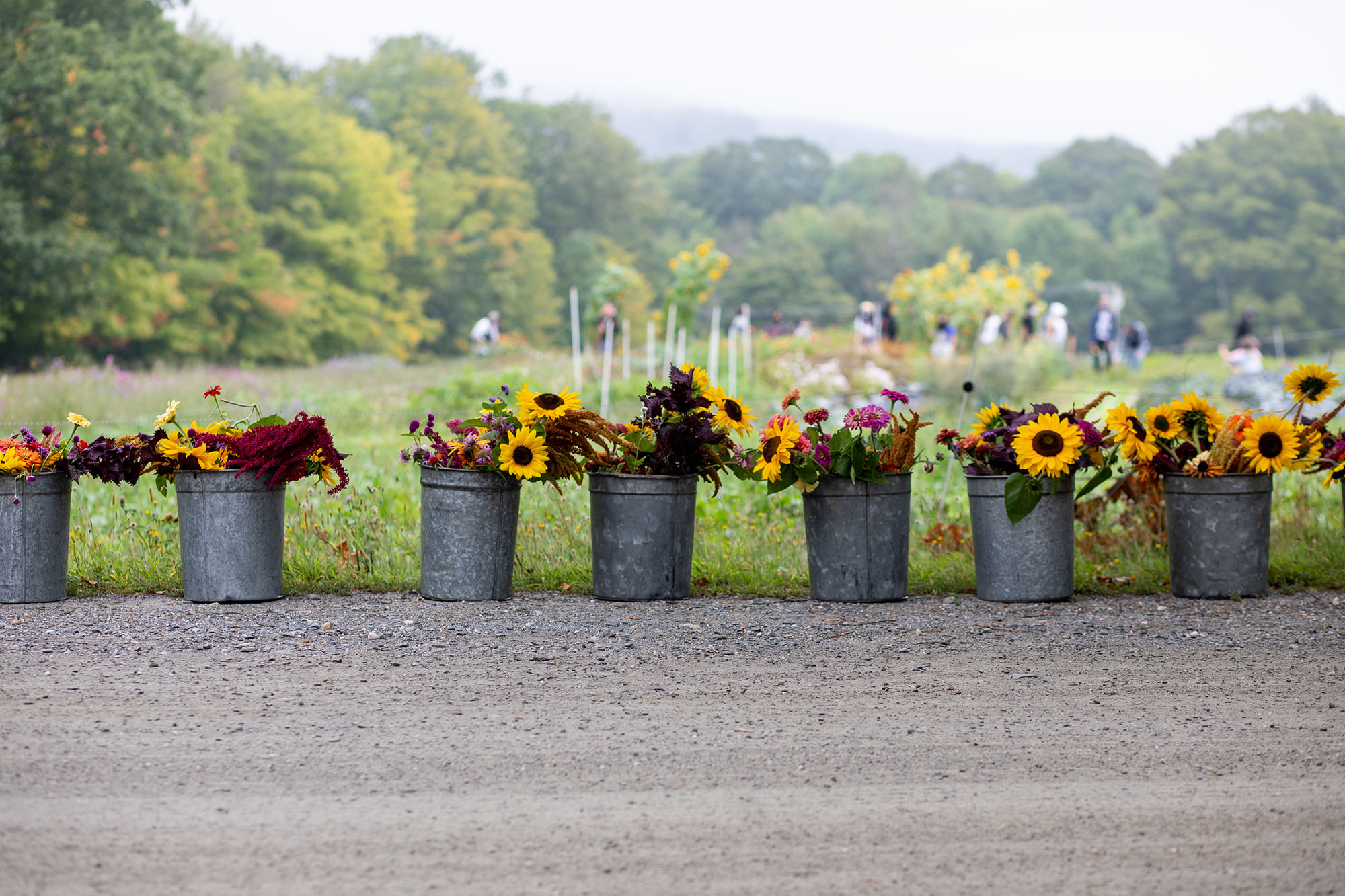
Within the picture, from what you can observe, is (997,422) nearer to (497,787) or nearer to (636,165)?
(497,787)

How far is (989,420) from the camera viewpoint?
571 cm

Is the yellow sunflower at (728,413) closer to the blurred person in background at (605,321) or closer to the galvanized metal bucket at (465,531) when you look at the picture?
the galvanized metal bucket at (465,531)

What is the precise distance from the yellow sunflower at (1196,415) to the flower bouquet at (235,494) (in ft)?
12.9

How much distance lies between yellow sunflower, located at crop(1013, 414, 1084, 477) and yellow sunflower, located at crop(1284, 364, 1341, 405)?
43.7 inches

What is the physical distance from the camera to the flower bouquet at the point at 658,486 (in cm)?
554

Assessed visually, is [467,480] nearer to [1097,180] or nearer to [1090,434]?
[1090,434]

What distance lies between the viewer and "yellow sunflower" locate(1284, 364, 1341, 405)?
5.61 m

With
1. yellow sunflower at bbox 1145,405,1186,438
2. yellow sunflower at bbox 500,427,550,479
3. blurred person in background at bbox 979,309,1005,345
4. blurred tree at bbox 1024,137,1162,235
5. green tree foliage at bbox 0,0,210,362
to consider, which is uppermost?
blurred tree at bbox 1024,137,1162,235

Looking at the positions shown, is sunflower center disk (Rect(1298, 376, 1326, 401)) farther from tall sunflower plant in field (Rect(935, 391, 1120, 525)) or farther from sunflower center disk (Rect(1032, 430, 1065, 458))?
sunflower center disk (Rect(1032, 430, 1065, 458))

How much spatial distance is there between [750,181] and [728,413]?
9297 centimetres

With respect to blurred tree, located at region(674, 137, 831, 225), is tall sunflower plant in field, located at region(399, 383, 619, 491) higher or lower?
lower

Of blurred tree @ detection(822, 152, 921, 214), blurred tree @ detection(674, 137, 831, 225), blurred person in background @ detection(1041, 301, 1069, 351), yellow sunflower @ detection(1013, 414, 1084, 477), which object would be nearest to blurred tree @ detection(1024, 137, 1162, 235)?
blurred tree @ detection(822, 152, 921, 214)

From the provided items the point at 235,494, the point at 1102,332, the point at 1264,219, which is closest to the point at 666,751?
the point at 235,494

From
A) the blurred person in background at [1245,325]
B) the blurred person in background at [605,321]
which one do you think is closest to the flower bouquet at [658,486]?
the blurred person in background at [605,321]
